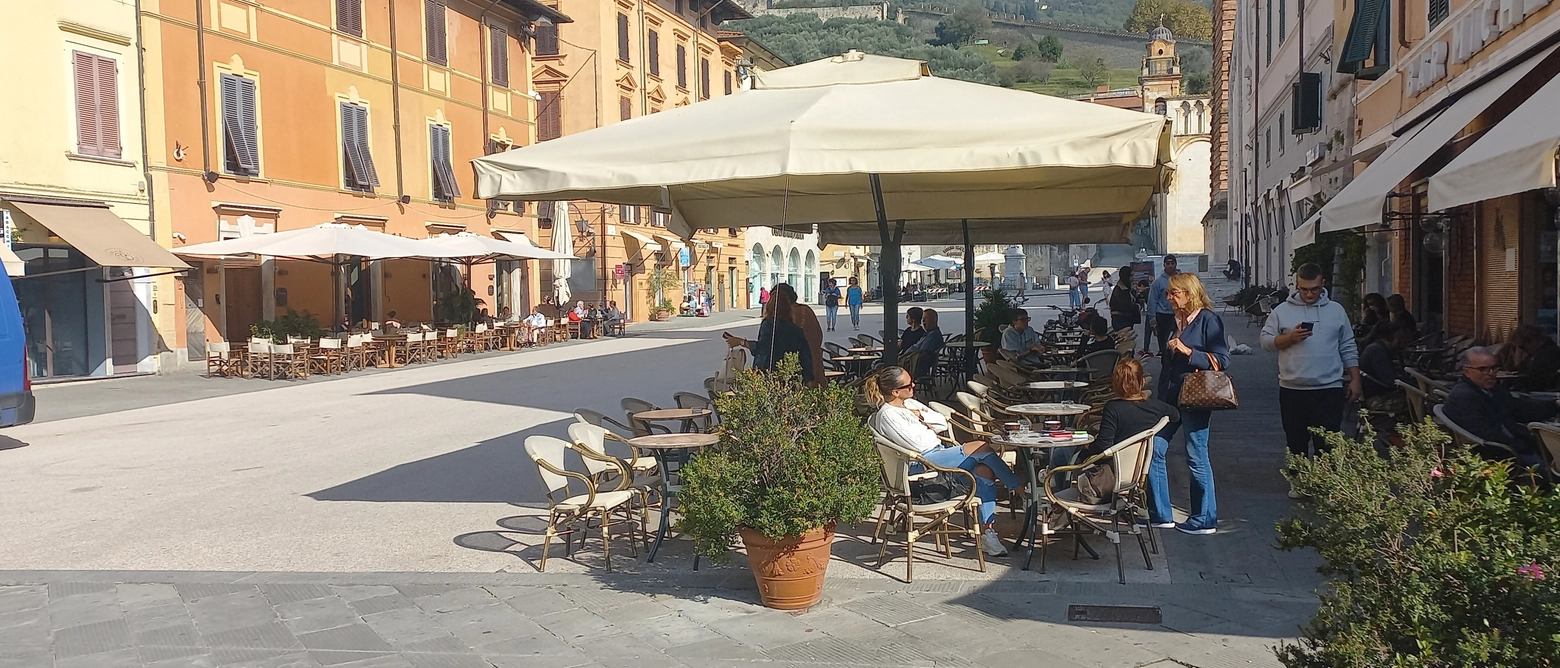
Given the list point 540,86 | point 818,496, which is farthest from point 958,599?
point 540,86

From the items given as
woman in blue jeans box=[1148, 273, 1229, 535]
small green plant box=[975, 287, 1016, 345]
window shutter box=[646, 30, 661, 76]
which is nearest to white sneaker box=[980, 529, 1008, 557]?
woman in blue jeans box=[1148, 273, 1229, 535]

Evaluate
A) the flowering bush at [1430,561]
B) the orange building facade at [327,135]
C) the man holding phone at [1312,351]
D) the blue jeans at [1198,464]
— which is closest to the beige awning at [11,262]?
Answer: the orange building facade at [327,135]

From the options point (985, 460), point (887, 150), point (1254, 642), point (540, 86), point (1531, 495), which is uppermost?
point (540, 86)

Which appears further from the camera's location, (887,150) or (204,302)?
(204,302)

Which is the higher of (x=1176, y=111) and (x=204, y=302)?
(x=1176, y=111)

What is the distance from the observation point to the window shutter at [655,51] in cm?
4184

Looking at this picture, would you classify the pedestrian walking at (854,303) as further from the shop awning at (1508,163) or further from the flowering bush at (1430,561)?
the flowering bush at (1430,561)

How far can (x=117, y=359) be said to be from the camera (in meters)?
19.9

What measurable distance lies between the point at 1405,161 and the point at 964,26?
13645cm

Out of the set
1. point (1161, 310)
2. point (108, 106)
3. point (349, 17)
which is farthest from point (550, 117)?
point (1161, 310)

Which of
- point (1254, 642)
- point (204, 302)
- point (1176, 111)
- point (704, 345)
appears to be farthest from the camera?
point (1176, 111)

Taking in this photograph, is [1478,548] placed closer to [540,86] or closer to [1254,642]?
[1254,642]

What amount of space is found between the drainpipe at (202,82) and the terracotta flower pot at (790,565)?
19517 mm

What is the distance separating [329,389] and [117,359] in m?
4.70
